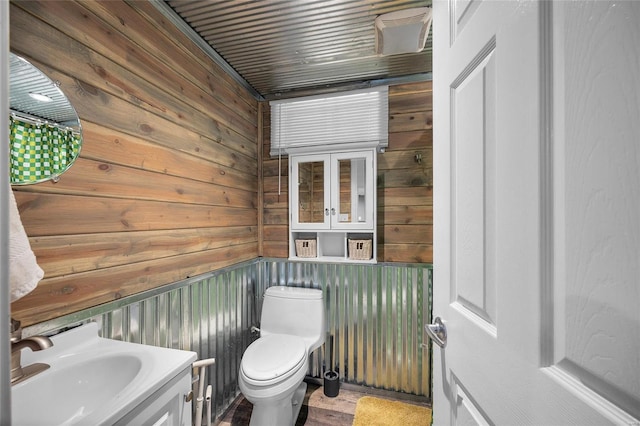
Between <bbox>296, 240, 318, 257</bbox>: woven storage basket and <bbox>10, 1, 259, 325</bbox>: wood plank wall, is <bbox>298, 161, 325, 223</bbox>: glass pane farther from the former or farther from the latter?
<bbox>10, 1, 259, 325</bbox>: wood plank wall

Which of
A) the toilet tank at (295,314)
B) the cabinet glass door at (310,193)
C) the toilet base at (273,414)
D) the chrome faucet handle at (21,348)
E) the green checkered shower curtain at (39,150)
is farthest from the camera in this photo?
the cabinet glass door at (310,193)

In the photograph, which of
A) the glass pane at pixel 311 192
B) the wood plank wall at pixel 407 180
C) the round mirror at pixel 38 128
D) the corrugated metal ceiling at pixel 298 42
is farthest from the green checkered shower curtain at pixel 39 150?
the wood plank wall at pixel 407 180

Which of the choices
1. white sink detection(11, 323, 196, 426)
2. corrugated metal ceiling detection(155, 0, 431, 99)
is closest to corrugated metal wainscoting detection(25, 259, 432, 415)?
white sink detection(11, 323, 196, 426)

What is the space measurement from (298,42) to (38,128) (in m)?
1.39

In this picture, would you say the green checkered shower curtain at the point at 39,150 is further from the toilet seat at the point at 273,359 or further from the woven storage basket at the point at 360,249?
the woven storage basket at the point at 360,249

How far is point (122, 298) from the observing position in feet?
4.28

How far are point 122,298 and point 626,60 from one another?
64.1 inches

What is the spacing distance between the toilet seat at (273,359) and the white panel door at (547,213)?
3.58 ft

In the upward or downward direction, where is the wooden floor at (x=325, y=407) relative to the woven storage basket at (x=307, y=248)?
downward

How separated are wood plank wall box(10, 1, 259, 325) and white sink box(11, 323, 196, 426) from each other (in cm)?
13

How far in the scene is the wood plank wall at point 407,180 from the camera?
224 cm

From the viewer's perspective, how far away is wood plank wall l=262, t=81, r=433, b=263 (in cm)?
224

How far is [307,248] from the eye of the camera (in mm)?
2441

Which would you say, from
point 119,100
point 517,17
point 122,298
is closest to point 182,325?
point 122,298
